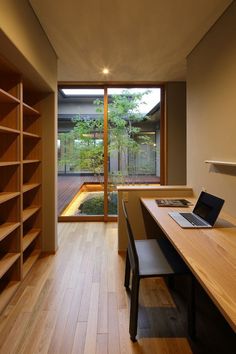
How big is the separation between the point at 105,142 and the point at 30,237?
95.4 inches

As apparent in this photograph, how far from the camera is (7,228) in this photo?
2318mm

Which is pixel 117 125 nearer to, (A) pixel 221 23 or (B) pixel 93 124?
(B) pixel 93 124

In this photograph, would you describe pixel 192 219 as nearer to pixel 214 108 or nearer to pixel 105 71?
pixel 214 108

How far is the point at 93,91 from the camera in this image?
15.8 ft

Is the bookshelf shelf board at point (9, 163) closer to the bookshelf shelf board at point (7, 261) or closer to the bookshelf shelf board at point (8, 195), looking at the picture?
the bookshelf shelf board at point (8, 195)

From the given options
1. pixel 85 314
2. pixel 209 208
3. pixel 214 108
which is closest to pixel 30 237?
pixel 85 314

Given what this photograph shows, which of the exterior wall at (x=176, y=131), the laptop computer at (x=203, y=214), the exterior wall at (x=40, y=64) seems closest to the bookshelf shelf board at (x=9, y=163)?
the exterior wall at (x=40, y=64)

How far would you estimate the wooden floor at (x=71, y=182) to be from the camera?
4.94 metres

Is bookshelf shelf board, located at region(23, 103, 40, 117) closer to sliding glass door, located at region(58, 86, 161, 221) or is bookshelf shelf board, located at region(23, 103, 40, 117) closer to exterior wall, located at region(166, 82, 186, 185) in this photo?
sliding glass door, located at region(58, 86, 161, 221)

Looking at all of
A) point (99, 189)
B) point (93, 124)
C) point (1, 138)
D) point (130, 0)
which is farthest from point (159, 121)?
point (1, 138)

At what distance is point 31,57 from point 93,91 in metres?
2.56

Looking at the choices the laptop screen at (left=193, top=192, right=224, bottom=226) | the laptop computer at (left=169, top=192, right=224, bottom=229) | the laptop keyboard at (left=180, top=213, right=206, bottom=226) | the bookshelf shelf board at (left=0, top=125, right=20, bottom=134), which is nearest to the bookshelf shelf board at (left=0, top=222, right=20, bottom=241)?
the bookshelf shelf board at (left=0, top=125, right=20, bottom=134)

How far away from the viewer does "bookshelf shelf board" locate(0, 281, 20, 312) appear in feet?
7.05

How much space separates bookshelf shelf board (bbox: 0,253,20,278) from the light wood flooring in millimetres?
302
